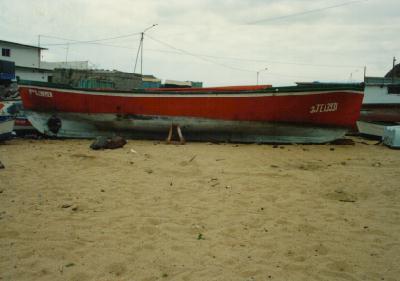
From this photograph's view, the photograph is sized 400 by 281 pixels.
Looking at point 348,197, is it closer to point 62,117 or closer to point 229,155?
point 229,155

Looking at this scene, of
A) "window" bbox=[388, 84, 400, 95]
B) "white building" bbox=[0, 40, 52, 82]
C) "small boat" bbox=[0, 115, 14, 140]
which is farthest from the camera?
"white building" bbox=[0, 40, 52, 82]

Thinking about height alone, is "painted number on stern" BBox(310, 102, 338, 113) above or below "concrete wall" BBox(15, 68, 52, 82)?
below

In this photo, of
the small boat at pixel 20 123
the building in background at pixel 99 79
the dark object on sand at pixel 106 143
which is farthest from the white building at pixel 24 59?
the dark object on sand at pixel 106 143

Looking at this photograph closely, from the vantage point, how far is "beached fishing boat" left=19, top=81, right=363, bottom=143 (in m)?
8.59

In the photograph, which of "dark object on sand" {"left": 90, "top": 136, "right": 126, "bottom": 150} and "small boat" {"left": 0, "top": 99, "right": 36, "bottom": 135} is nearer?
"dark object on sand" {"left": 90, "top": 136, "right": 126, "bottom": 150}

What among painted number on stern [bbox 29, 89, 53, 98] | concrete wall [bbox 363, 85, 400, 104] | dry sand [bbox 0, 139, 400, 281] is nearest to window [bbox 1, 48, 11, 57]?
painted number on stern [bbox 29, 89, 53, 98]

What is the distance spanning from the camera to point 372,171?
19.5 ft

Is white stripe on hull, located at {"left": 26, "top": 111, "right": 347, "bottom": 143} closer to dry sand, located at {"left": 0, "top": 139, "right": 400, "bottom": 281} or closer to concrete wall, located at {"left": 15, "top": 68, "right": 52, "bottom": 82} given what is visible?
dry sand, located at {"left": 0, "top": 139, "right": 400, "bottom": 281}

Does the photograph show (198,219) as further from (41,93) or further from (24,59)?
(24,59)

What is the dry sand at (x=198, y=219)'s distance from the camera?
8.72 feet

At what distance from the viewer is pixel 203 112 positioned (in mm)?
9172

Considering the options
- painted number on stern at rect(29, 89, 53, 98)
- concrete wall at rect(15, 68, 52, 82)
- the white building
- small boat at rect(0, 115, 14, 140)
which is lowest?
small boat at rect(0, 115, 14, 140)

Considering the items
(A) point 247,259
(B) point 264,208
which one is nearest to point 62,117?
(B) point 264,208

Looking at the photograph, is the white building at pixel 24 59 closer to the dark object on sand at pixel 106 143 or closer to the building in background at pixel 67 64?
the building in background at pixel 67 64
